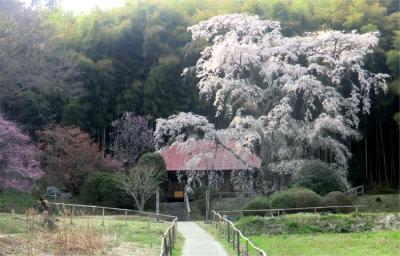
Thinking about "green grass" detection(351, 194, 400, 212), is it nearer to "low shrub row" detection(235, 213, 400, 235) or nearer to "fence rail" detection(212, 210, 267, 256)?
"low shrub row" detection(235, 213, 400, 235)

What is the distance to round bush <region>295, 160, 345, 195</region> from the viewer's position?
27.0 m

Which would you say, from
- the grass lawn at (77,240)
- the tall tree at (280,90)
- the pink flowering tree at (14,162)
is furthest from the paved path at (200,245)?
the tall tree at (280,90)

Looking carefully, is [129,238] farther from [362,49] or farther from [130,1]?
[130,1]

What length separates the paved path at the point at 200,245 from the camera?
1440 centimetres

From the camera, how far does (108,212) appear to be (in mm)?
29750

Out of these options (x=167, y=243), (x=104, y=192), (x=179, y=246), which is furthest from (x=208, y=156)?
(x=167, y=243)

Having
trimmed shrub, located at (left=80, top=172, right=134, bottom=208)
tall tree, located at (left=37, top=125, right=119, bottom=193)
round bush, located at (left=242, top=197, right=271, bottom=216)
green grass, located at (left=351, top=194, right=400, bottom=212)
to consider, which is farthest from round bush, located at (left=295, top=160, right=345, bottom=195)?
tall tree, located at (left=37, top=125, right=119, bottom=193)

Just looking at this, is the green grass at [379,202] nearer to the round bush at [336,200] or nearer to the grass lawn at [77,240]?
the round bush at [336,200]

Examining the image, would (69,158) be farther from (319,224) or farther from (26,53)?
(319,224)

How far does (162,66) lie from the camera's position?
121 ft

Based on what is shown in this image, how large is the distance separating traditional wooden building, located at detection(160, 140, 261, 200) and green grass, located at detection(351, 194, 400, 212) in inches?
233

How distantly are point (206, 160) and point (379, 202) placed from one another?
9625mm

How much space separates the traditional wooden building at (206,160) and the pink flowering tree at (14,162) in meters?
8.61

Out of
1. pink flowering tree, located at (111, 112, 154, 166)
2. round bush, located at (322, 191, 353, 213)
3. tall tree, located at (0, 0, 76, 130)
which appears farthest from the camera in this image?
pink flowering tree, located at (111, 112, 154, 166)
